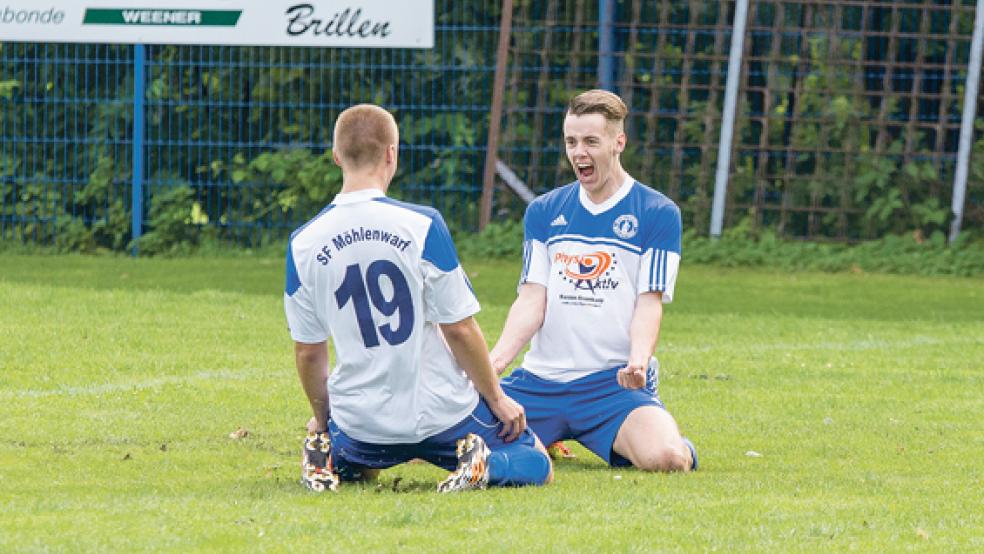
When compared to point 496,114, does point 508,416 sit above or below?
below

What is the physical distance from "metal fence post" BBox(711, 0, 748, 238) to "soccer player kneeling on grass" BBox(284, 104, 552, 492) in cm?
1027

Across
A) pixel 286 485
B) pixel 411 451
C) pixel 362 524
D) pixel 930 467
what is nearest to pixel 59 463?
pixel 286 485

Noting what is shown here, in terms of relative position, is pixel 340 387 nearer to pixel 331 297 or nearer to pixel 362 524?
pixel 331 297

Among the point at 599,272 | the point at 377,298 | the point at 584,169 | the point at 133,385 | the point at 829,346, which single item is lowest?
the point at 829,346

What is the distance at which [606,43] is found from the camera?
658 inches

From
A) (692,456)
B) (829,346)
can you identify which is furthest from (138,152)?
(692,456)

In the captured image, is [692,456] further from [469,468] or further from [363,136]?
[363,136]

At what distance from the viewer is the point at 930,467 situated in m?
7.22

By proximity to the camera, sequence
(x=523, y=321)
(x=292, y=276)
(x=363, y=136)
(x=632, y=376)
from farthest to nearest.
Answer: (x=523, y=321), (x=632, y=376), (x=292, y=276), (x=363, y=136)

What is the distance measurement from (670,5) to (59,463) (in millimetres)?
10778

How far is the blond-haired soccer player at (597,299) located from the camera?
722 centimetres

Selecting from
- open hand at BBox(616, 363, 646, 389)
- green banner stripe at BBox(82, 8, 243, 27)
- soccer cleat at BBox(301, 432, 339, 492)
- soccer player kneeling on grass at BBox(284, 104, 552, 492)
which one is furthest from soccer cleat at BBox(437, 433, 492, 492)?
green banner stripe at BBox(82, 8, 243, 27)

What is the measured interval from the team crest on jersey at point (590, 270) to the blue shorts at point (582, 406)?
0.36m

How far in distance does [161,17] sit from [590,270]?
10186 mm
